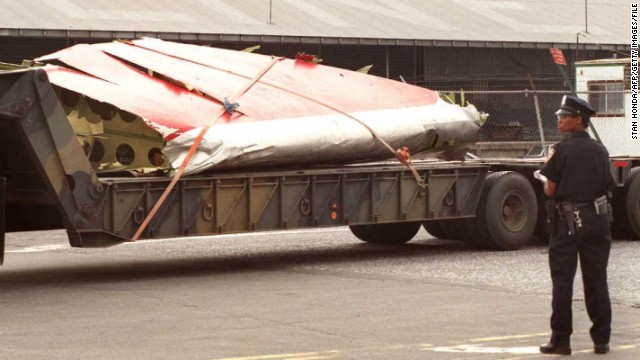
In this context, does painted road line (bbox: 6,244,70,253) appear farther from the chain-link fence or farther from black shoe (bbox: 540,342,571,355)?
black shoe (bbox: 540,342,571,355)

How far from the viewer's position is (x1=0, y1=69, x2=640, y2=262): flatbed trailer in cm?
1488

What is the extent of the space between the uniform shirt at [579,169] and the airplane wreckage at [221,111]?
634 centimetres

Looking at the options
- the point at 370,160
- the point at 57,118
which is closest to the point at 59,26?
the point at 370,160

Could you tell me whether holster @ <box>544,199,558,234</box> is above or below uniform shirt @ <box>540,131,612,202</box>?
below

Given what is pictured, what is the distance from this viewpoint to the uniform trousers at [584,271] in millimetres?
10227

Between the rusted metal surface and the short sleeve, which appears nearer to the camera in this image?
the short sleeve

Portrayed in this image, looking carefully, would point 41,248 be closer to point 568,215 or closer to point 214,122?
point 214,122

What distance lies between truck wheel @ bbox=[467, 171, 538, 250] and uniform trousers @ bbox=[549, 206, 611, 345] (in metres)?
8.74

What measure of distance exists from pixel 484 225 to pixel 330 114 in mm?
2987

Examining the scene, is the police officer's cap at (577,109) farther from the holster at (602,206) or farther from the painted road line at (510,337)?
the painted road line at (510,337)

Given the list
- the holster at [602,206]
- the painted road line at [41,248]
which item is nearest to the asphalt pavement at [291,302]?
the painted road line at [41,248]

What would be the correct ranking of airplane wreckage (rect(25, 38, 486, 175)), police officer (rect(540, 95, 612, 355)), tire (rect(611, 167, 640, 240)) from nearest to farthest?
police officer (rect(540, 95, 612, 355)) → airplane wreckage (rect(25, 38, 486, 175)) → tire (rect(611, 167, 640, 240))

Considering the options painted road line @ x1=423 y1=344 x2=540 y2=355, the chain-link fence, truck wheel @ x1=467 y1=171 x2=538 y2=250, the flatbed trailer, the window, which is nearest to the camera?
painted road line @ x1=423 y1=344 x2=540 y2=355

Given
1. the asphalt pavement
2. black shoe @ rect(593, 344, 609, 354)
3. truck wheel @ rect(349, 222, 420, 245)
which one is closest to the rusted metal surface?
the asphalt pavement
